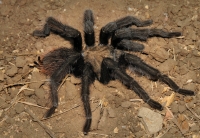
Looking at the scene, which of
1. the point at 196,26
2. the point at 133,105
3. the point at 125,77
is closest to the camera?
the point at 125,77

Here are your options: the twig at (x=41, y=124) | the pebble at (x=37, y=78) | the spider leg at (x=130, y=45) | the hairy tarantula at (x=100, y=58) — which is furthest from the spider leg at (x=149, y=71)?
the twig at (x=41, y=124)

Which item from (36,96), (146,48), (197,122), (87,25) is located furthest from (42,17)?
(197,122)

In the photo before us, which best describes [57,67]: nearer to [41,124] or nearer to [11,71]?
[11,71]

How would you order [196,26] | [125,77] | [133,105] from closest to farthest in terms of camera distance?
[125,77]
[133,105]
[196,26]

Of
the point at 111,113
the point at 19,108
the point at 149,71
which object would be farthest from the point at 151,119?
the point at 19,108

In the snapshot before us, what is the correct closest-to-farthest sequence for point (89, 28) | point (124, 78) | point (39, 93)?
point (124, 78) < point (89, 28) < point (39, 93)

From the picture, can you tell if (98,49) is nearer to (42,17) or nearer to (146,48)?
(146,48)

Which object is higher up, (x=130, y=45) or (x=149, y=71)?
(x=130, y=45)
